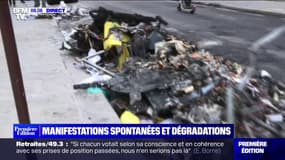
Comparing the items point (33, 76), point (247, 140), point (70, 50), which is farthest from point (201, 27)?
point (247, 140)

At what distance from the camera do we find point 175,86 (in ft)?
16.4

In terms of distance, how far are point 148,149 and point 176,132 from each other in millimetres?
228

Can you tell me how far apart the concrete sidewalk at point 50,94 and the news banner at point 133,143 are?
881 millimetres

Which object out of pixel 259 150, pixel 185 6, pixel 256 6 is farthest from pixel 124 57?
pixel 256 6

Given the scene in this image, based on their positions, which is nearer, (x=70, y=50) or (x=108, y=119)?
(x=108, y=119)

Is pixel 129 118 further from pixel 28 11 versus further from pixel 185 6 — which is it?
pixel 185 6

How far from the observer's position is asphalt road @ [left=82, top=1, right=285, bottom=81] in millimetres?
8164

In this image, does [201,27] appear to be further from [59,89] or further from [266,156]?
[266,156]

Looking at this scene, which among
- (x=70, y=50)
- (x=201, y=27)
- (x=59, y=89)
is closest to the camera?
(x=59, y=89)

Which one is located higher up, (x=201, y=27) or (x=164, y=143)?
(x=164, y=143)

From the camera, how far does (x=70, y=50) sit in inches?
316

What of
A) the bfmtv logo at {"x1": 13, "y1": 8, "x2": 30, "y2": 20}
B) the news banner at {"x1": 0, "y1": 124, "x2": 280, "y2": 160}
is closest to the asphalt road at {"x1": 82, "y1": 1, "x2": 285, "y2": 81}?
the bfmtv logo at {"x1": 13, "y1": 8, "x2": 30, "y2": 20}

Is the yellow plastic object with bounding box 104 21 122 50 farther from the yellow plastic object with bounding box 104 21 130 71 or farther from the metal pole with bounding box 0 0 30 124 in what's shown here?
the metal pole with bounding box 0 0 30 124

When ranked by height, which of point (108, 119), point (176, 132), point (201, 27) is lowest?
point (201, 27)
